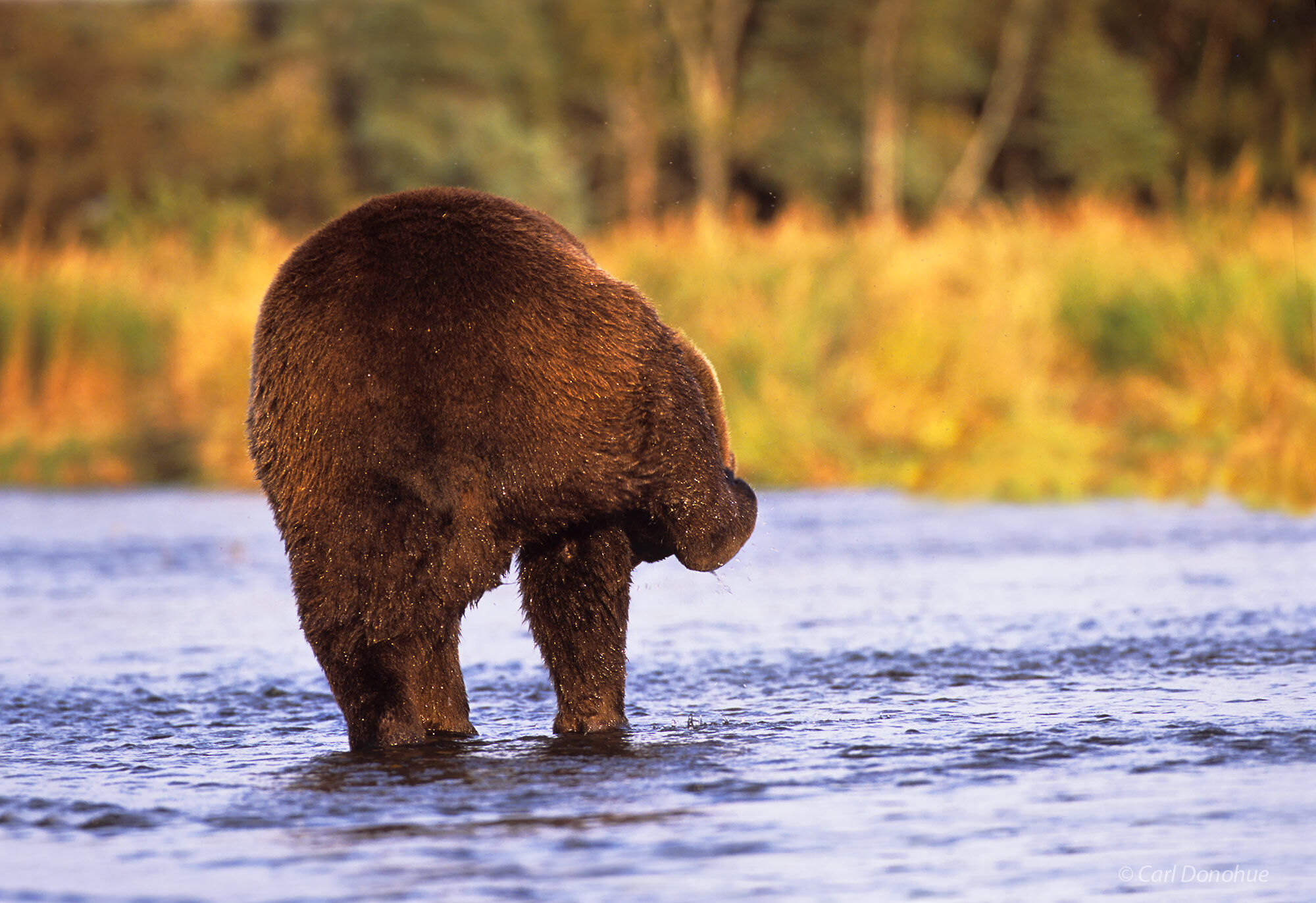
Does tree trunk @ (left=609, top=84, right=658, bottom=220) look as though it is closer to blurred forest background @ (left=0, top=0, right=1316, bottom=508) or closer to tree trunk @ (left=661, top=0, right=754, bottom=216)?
blurred forest background @ (left=0, top=0, right=1316, bottom=508)

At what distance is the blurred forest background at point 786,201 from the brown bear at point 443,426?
7181 mm

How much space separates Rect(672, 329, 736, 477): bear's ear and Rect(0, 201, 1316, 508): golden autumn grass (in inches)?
269

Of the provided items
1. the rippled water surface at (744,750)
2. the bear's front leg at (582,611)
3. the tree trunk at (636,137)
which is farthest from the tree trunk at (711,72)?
the bear's front leg at (582,611)

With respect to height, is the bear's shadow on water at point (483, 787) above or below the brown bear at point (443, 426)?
below

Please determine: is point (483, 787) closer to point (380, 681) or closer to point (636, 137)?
point (380, 681)

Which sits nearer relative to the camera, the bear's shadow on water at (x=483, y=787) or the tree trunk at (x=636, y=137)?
the bear's shadow on water at (x=483, y=787)

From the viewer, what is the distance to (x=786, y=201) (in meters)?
42.1

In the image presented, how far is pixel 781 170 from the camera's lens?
135ft

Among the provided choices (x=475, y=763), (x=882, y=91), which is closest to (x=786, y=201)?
(x=882, y=91)

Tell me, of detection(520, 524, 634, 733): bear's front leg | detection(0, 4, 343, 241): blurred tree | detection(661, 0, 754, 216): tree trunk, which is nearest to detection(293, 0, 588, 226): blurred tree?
detection(0, 4, 343, 241): blurred tree

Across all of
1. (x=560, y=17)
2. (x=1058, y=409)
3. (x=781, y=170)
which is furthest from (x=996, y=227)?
(x=560, y=17)

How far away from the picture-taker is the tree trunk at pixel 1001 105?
43.0m

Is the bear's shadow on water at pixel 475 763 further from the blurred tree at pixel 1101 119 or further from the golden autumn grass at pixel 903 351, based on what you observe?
the blurred tree at pixel 1101 119

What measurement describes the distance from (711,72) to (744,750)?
3864 cm
